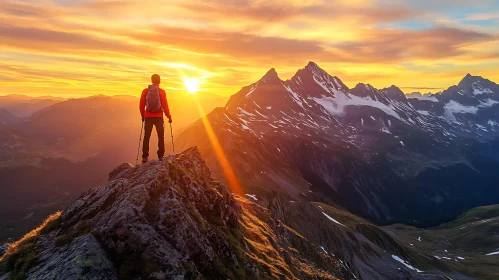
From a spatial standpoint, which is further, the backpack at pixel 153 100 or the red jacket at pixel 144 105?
the red jacket at pixel 144 105

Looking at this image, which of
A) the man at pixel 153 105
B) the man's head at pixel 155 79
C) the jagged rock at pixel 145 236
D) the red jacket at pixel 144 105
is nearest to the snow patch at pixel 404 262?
the jagged rock at pixel 145 236

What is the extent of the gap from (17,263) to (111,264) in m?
5.79

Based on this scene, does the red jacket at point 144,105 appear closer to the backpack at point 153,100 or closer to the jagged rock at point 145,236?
the backpack at point 153,100

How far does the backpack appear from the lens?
25.6 m

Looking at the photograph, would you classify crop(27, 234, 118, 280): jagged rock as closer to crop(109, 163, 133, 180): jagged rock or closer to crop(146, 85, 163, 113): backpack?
crop(109, 163, 133, 180): jagged rock

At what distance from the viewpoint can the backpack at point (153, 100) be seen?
84.0 ft

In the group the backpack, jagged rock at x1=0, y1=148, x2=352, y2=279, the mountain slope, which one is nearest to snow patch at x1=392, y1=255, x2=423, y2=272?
the mountain slope

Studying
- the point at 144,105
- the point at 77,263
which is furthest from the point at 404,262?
the point at 77,263

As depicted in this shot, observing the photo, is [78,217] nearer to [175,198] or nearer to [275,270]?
[175,198]

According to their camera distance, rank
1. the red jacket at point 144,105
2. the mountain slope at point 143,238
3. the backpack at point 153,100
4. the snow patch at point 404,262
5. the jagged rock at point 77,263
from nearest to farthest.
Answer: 1. the jagged rock at point 77,263
2. the mountain slope at point 143,238
3. the backpack at point 153,100
4. the red jacket at point 144,105
5. the snow patch at point 404,262

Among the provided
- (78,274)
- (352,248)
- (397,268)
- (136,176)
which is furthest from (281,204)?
(78,274)

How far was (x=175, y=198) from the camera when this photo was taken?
23688 millimetres

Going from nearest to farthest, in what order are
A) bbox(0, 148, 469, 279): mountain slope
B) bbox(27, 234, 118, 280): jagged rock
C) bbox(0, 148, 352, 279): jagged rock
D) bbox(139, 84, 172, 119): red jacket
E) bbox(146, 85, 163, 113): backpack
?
bbox(27, 234, 118, 280): jagged rock
bbox(0, 148, 352, 279): jagged rock
bbox(0, 148, 469, 279): mountain slope
bbox(146, 85, 163, 113): backpack
bbox(139, 84, 172, 119): red jacket

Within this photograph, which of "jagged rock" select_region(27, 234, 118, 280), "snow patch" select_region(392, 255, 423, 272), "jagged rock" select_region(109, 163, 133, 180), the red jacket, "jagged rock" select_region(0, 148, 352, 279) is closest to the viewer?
"jagged rock" select_region(27, 234, 118, 280)
